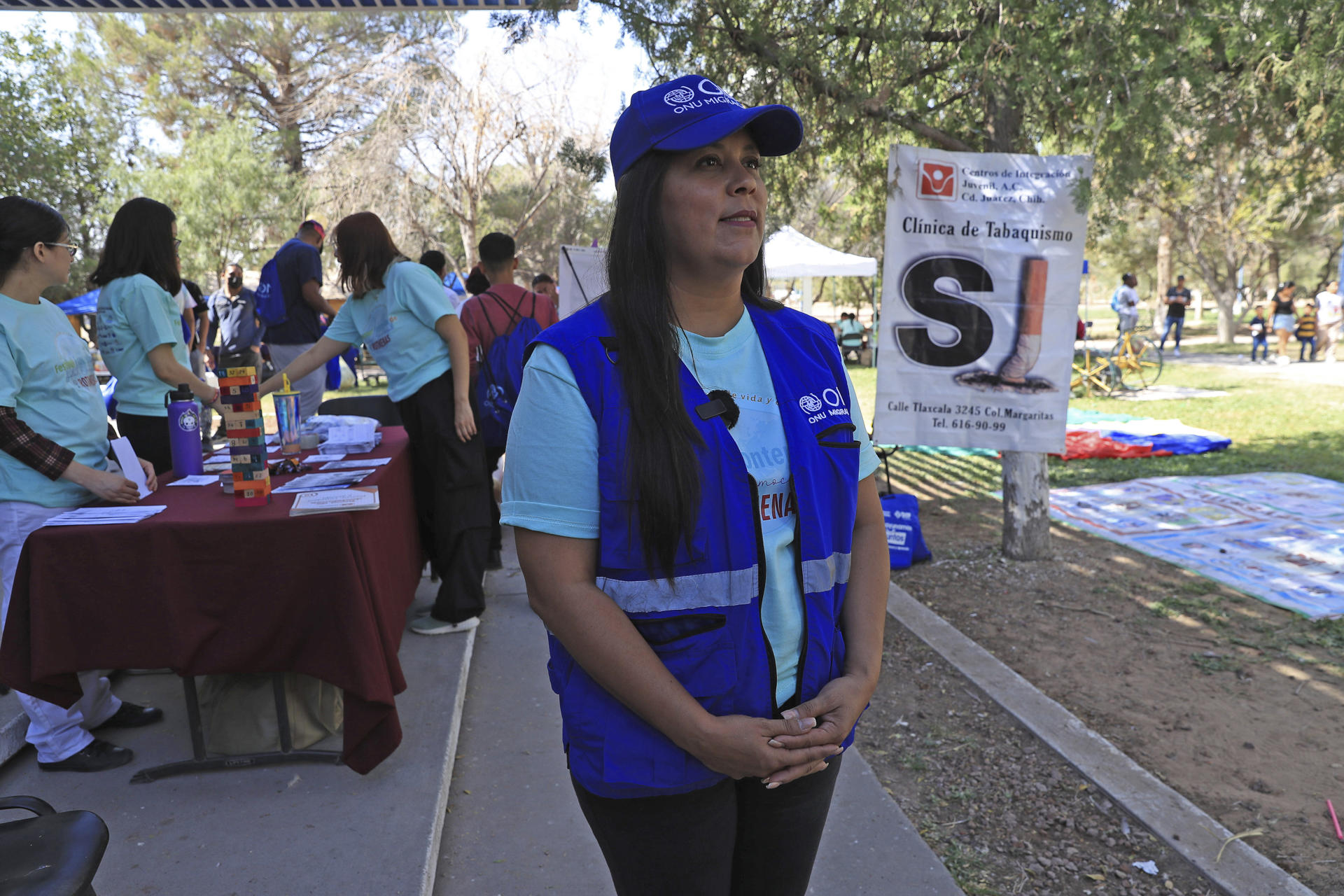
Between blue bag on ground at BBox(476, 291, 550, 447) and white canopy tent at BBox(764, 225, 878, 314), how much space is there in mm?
10480

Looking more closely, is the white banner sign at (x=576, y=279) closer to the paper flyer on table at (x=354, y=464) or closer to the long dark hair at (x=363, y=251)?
the long dark hair at (x=363, y=251)

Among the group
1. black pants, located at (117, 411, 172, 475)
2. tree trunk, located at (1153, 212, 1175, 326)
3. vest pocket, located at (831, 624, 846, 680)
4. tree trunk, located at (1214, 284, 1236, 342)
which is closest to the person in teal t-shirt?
black pants, located at (117, 411, 172, 475)

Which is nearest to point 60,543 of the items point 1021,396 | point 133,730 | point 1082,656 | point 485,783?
point 133,730

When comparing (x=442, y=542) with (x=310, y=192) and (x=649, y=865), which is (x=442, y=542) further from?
(x=310, y=192)

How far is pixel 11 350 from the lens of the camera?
2730mm

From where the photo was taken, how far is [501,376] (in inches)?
195

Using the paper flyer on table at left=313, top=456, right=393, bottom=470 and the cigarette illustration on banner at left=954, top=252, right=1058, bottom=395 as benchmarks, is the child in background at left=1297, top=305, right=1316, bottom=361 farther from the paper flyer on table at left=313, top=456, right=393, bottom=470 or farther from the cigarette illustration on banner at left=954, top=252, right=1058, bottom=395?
the paper flyer on table at left=313, top=456, right=393, bottom=470

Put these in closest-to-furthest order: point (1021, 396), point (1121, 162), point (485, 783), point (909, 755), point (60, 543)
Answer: point (60, 543)
point (485, 783)
point (909, 755)
point (1121, 162)
point (1021, 396)

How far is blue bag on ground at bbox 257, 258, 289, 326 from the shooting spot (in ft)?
19.5

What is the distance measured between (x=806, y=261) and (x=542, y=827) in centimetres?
1399

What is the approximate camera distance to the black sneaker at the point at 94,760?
297 cm

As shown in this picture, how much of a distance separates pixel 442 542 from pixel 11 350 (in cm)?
198

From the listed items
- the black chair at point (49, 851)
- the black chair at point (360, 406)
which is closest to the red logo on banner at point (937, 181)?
the black chair at point (360, 406)

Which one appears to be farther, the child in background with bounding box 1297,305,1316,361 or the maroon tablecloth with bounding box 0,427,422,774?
the child in background with bounding box 1297,305,1316,361
